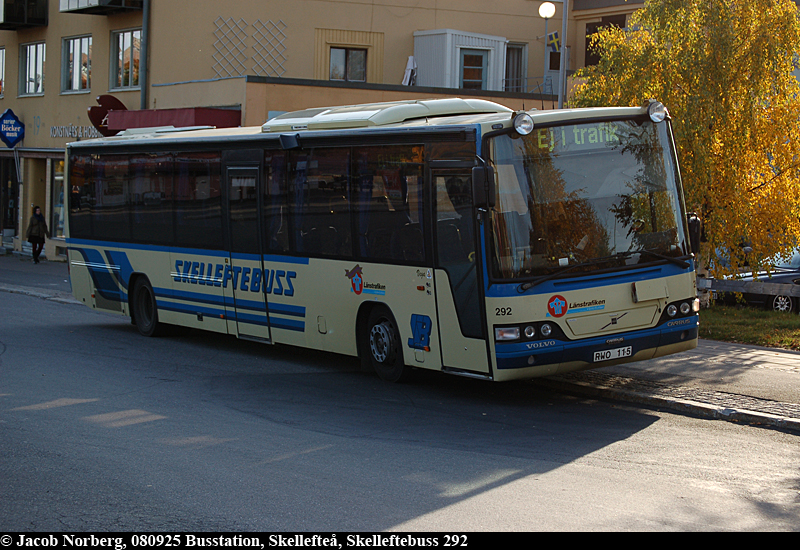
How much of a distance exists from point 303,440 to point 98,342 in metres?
7.32

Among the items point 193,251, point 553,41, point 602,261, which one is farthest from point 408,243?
point 553,41

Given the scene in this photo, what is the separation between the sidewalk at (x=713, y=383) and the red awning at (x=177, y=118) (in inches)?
586

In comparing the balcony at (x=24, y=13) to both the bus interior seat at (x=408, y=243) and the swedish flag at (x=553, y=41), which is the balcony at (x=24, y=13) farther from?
the bus interior seat at (x=408, y=243)

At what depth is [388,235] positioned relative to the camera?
1073 centimetres

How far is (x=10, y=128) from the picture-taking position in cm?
3562

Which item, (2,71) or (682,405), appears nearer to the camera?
(682,405)

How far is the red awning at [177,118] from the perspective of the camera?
2500 cm

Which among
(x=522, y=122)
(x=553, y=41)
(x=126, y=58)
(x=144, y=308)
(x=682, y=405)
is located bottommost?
(x=682, y=405)

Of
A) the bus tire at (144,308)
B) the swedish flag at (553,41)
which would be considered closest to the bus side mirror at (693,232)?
the bus tire at (144,308)

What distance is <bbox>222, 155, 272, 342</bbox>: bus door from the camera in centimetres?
1274

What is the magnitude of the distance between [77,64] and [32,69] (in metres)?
3.76

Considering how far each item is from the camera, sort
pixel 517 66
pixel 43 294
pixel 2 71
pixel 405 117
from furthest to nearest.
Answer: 1. pixel 2 71
2. pixel 517 66
3. pixel 43 294
4. pixel 405 117

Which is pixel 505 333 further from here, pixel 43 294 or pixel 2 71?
pixel 2 71
